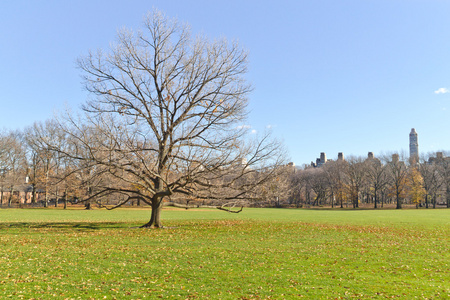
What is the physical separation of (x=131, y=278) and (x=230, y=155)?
12804mm

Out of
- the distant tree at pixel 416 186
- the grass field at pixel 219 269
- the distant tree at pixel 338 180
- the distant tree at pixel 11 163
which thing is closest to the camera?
the grass field at pixel 219 269

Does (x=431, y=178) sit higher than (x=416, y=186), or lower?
higher

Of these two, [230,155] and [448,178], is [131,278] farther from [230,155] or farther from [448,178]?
[448,178]

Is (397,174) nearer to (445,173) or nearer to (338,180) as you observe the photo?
(445,173)

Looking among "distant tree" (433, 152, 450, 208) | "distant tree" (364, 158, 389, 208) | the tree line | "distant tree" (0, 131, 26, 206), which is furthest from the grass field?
"distant tree" (433, 152, 450, 208)

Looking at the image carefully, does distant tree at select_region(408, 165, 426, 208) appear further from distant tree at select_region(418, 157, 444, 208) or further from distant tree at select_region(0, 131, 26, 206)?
distant tree at select_region(0, 131, 26, 206)

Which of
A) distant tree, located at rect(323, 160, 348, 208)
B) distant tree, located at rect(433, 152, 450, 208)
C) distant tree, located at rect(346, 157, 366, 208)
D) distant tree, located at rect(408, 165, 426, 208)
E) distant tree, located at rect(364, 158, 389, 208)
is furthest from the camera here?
distant tree, located at rect(323, 160, 348, 208)

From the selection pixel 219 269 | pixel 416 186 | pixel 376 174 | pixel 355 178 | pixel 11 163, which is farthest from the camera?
pixel 355 178

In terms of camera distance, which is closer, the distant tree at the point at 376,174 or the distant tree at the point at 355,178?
the distant tree at the point at 376,174

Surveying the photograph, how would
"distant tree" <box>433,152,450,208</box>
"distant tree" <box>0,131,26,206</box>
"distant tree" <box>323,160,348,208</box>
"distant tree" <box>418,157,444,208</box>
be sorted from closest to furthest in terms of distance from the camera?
1. "distant tree" <box>0,131,26,206</box>
2. "distant tree" <box>433,152,450,208</box>
3. "distant tree" <box>418,157,444,208</box>
4. "distant tree" <box>323,160,348,208</box>

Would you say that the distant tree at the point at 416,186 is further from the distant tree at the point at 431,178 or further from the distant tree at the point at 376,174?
the distant tree at the point at 376,174

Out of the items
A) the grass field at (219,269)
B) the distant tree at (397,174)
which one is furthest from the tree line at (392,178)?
the grass field at (219,269)

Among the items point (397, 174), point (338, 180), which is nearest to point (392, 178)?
point (397, 174)

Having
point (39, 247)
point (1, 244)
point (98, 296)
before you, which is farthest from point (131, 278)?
point (1, 244)
